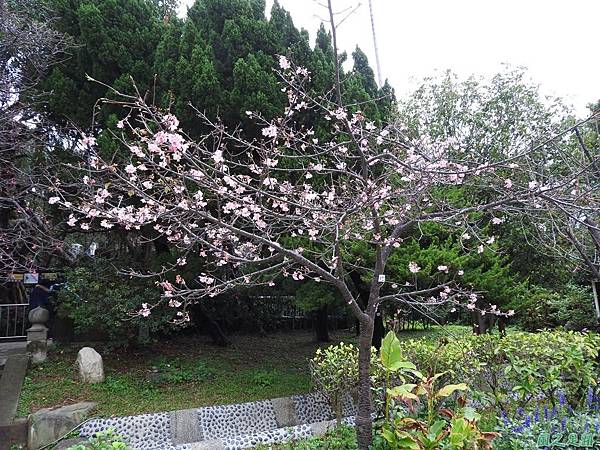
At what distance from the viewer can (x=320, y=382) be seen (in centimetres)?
436

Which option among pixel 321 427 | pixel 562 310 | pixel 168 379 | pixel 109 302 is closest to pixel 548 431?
pixel 321 427

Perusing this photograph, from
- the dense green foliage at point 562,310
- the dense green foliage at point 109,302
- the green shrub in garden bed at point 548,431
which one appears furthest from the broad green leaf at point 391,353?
the dense green foliage at point 562,310

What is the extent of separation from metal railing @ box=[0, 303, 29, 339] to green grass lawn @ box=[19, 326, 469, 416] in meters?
2.05

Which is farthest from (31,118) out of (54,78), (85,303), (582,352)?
(582,352)

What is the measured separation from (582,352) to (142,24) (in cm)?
662

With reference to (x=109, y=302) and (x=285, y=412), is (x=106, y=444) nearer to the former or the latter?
(x=285, y=412)

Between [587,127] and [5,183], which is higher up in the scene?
[587,127]

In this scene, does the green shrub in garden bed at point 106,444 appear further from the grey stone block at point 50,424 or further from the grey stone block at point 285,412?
the grey stone block at point 285,412

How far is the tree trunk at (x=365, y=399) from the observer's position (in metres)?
3.20

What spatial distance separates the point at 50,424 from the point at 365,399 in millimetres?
3410

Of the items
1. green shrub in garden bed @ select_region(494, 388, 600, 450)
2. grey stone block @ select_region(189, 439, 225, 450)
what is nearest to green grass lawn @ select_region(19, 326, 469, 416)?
grey stone block @ select_region(189, 439, 225, 450)

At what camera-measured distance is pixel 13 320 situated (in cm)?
836

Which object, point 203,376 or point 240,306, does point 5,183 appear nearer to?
point 203,376

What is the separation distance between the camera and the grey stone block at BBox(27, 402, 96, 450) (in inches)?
180
